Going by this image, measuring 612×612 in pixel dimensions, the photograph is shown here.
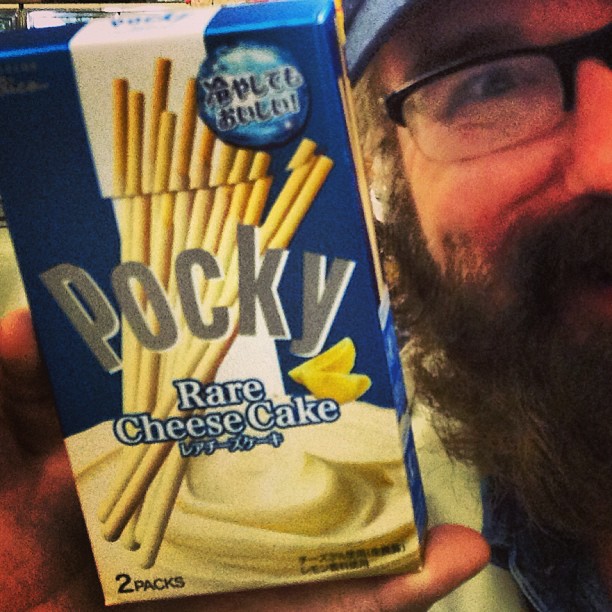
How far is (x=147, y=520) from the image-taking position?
0.57 m

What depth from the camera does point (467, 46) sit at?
1.89ft

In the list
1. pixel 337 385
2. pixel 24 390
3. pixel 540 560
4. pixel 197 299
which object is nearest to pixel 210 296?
pixel 197 299

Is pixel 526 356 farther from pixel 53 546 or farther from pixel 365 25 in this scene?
pixel 53 546

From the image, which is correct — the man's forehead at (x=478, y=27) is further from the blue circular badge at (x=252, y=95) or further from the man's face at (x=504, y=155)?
the blue circular badge at (x=252, y=95)

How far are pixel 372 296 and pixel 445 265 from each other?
0.13 metres

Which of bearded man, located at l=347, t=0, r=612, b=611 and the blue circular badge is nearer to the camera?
the blue circular badge

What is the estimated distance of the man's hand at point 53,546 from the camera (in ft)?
1.94

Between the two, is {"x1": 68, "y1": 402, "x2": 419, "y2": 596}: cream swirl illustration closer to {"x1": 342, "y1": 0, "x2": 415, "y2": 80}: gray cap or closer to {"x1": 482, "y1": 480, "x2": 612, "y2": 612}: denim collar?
{"x1": 482, "y1": 480, "x2": 612, "y2": 612}: denim collar

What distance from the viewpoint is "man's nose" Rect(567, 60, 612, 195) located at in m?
0.56

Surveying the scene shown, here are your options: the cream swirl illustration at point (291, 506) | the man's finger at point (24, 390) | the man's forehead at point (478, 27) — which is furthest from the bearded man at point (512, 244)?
the man's finger at point (24, 390)

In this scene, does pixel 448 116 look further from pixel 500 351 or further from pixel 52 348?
pixel 52 348

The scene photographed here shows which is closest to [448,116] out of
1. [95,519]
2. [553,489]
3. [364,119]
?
[364,119]

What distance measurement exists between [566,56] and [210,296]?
0.32 metres

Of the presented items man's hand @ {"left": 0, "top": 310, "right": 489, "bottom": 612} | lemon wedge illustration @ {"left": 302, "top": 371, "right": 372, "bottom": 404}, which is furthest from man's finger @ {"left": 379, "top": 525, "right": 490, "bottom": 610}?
lemon wedge illustration @ {"left": 302, "top": 371, "right": 372, "bottom": 404}
